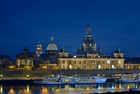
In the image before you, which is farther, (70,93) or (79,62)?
(79,62)

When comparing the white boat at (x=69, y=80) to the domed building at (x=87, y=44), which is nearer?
the white boat at (x=69, y=80)

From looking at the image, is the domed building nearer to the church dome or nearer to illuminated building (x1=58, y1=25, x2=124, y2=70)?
the church dome

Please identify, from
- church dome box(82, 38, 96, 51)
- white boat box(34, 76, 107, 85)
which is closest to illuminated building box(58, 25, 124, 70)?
church dome box(82, 38, 96, 51)

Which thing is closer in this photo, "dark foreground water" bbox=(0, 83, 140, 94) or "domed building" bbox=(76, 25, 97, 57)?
"dark foreground water" bbox=(0, 83, 140, 94)

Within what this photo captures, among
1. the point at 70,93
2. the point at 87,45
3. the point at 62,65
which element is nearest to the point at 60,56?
the point at 62,65

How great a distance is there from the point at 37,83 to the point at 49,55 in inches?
3506

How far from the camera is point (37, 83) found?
110m

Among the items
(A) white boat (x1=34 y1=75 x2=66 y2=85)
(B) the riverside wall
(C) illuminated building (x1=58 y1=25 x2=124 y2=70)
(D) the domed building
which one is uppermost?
(D) the domed building

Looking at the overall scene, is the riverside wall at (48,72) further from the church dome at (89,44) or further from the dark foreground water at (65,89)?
the dark foreground water at (65,89)

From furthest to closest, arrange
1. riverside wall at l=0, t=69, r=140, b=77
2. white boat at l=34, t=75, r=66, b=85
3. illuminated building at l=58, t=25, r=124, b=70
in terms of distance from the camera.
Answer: illuminated building at l=58, t=25, r=124, b=70
riverside wall at l=0, t=69, r=140, b=77
white boat at l=34, t=75, r=66, b=85

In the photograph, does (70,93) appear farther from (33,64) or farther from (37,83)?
(33,64)

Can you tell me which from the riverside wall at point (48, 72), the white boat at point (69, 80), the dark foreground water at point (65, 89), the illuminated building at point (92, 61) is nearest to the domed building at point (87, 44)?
the illuminated building at point (92, 61)

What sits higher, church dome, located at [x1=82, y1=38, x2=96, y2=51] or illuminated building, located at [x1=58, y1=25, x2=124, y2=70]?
church dome, located at [x1=82, y1=38, x2=96, y2=51]

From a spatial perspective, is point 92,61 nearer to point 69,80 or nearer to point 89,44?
point 89,44
